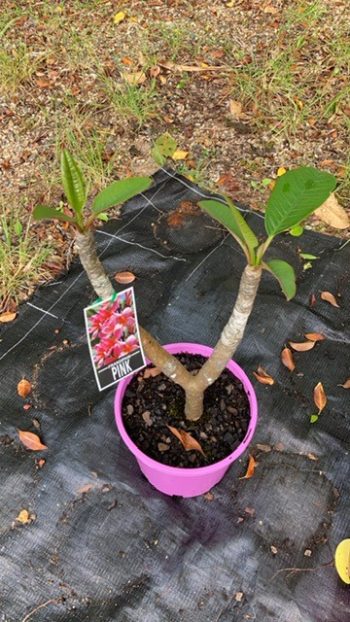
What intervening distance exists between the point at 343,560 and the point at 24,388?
1048mm

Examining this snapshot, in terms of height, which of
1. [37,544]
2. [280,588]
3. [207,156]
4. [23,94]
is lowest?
[280,588]

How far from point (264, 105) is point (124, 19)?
0.94m

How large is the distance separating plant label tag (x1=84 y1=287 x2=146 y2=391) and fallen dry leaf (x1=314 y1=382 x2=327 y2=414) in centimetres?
79

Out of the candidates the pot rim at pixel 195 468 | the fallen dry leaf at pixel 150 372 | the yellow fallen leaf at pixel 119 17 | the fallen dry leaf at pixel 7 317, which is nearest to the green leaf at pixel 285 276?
the pot rim at pixel 195 468

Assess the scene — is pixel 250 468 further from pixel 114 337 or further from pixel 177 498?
pixel 114 337

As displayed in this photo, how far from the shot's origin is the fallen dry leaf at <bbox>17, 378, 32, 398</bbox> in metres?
1.72

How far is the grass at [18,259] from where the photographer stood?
1.93 metres

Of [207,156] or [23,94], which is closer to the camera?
[207,156]

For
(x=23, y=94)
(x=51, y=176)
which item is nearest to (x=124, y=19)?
(x=23, y=94)

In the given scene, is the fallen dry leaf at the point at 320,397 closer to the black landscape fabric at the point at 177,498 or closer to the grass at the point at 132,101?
the black landscape fabric at the point at 177,498

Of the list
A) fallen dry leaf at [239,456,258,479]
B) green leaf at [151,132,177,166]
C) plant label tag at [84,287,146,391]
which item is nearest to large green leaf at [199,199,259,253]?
plant label tag at [84,287,146,391]

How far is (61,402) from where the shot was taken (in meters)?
→ 1.71

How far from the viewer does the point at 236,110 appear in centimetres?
252

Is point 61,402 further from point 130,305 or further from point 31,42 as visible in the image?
point 31,42
